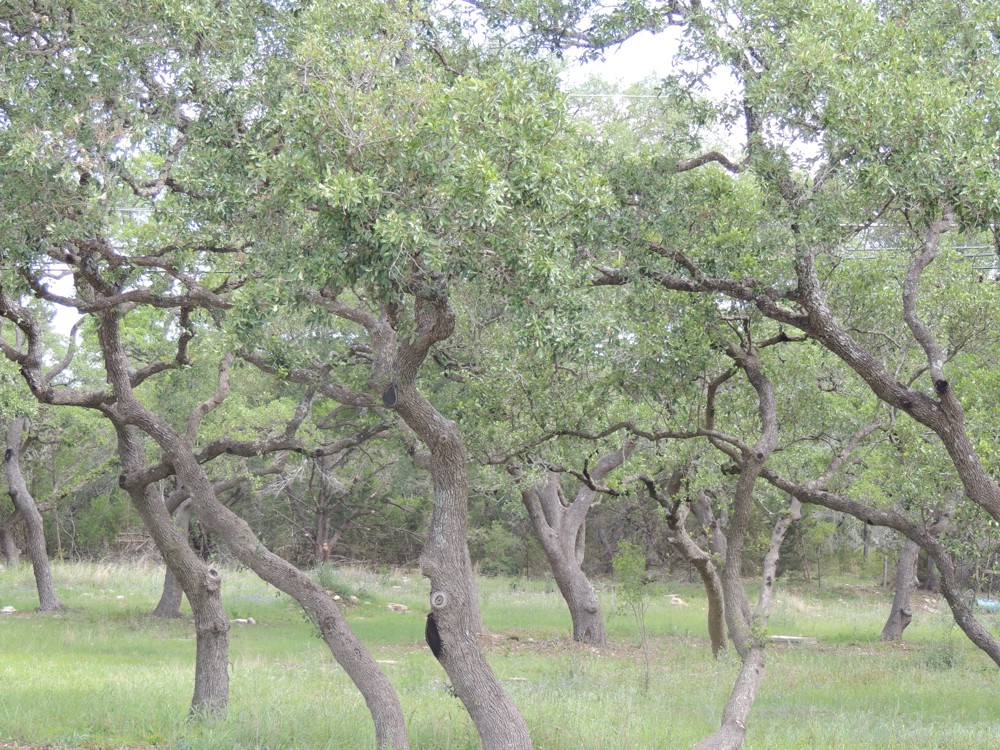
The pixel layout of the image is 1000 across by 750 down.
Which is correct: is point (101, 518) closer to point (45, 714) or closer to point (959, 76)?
point (45, 714)

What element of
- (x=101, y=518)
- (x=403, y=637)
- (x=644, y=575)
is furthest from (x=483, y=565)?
(x=644, y=575)

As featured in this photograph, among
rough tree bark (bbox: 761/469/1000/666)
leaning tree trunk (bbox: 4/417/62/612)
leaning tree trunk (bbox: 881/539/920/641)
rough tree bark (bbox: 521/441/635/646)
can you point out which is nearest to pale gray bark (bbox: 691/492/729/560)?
rough tree bark (bbox: 521/441/635/646)

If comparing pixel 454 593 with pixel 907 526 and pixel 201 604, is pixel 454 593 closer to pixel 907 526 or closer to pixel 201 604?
pixel 201 604

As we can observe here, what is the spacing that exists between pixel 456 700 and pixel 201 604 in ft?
10.9

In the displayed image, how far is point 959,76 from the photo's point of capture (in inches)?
340

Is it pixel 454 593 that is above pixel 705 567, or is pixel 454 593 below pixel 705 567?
below

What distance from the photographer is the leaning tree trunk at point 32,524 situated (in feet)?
70.6

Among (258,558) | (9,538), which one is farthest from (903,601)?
(9,538)

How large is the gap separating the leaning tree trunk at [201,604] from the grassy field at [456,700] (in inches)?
14.6

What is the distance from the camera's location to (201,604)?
9.77m

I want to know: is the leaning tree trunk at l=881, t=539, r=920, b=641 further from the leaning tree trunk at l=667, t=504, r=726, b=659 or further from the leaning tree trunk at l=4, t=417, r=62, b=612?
the leaning tree trunk at l=4, t=417, r=62, b=612

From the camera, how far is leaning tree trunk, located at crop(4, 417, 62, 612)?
2153 cm

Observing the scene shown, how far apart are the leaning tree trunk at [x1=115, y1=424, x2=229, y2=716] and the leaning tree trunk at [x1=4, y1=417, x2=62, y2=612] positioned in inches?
522

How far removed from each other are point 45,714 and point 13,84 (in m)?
6.16
